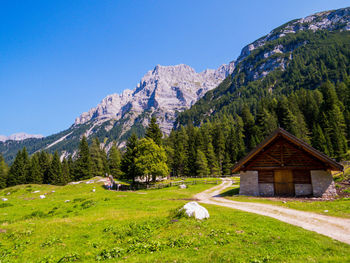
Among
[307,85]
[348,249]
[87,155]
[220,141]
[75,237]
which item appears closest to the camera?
[348,249]

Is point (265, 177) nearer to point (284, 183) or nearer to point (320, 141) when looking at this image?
point (284, 183)

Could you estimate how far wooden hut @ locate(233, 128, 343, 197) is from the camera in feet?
75.0

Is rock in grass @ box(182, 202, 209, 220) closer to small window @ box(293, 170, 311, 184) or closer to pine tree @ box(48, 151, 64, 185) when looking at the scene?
small window @ box(293, 170, 311, 184)

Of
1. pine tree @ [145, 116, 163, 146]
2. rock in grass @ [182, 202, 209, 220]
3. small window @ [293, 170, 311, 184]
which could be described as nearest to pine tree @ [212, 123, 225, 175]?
pine tree @ [145, 116, 163, 146]

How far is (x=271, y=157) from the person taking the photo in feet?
84.2

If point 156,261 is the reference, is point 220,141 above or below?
above

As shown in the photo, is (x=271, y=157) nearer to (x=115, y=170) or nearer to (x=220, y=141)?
(x=220, y=141)

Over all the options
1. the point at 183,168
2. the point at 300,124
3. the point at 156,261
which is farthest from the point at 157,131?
the point at 300,124

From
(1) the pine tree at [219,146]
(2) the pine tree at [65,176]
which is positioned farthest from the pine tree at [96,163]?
(1) the pine tree at [219,146]

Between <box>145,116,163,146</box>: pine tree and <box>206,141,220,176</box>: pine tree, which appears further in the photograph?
<box>206,141,220,176</box>: pine tree

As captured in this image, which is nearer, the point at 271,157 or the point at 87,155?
the point at 271,157

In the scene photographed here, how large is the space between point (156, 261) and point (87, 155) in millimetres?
80192

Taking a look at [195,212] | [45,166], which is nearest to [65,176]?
[45,166]

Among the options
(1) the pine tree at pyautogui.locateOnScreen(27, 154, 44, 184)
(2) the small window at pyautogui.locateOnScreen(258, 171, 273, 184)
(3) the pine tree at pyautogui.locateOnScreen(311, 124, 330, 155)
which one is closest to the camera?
(2) the small window at pyautogui.locateOnScreen(258, 171, 273, 184)
